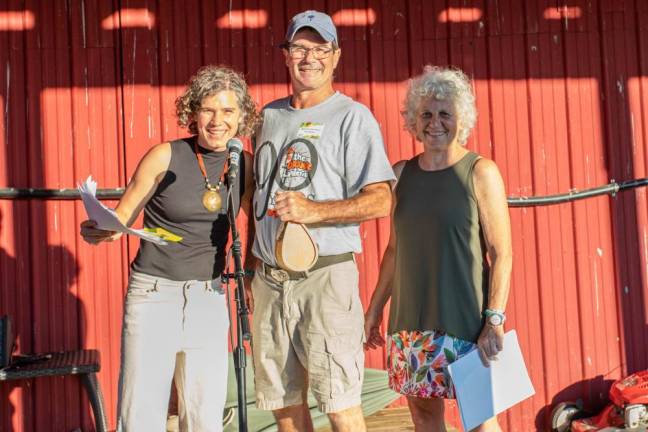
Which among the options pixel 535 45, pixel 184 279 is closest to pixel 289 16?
pixel 535 45

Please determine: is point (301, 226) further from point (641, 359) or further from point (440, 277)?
point (641, 359)

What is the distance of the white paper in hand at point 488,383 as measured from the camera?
2.92m

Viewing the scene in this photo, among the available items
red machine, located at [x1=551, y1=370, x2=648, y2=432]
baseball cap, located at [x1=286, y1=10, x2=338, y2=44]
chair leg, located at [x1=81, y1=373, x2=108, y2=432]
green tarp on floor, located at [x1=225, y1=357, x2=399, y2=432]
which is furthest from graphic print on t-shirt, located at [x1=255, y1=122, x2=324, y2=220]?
red machine, located at [x1=551, y1=370, x2=648, y2=432]

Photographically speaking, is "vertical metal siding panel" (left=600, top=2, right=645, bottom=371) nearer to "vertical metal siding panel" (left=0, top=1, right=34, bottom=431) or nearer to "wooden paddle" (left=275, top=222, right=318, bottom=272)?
"wooden paddle" (left=275, top=222, right=318, bottom=272)

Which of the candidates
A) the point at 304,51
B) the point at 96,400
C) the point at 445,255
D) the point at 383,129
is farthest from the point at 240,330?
the point at 383,129

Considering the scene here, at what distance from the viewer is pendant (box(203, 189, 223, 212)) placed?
10.3ft

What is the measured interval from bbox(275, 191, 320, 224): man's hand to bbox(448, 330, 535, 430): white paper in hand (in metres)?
0.66

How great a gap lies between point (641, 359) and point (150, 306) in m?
3.30

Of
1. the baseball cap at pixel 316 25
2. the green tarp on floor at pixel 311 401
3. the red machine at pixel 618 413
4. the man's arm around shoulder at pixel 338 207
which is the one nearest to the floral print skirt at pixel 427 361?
the man's arm around shoulder at pixel 338 207

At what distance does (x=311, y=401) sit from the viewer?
15.5 feet

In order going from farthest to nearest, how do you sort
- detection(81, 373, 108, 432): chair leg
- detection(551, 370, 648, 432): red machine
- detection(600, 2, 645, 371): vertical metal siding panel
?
detection(600, 2, 645, 371): vertical metal siding panel
detection(551, 370, 648, 432): red machine
detection(81, 373, 108, 432): chair leg

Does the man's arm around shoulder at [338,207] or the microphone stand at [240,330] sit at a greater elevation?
the man's arm around shoulder at [338,207]

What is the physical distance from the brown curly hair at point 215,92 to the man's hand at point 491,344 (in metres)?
1.08

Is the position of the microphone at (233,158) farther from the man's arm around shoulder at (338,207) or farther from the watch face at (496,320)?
the watch face at (496,320)
